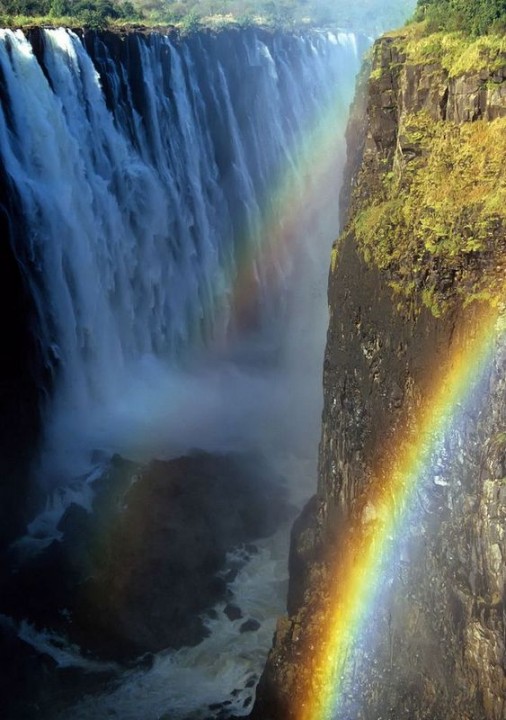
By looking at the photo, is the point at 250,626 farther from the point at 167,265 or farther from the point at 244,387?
the point at 167,265

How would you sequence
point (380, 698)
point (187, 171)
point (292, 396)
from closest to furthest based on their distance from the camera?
1. point (380, 698)
2. point (292, 396)
3. point (187, 171)

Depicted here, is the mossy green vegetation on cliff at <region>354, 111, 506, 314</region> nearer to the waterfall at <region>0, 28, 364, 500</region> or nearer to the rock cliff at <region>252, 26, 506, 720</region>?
the rock cliff at <region>252, 26, 506, 720</region>

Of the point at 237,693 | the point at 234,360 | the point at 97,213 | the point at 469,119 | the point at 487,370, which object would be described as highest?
the point at 97,213

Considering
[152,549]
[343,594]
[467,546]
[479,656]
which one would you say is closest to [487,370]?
[467,546]

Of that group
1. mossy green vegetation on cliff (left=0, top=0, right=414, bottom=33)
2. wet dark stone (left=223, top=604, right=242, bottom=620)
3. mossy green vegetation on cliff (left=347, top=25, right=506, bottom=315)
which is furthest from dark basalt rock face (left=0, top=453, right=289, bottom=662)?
mossy green vegetation on cliff (left=0, top=0, right=414, bottom=33)

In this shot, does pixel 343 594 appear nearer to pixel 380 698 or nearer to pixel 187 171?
pixel 380 698

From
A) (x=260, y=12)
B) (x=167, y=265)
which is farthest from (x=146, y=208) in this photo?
(x=260, y=12)
